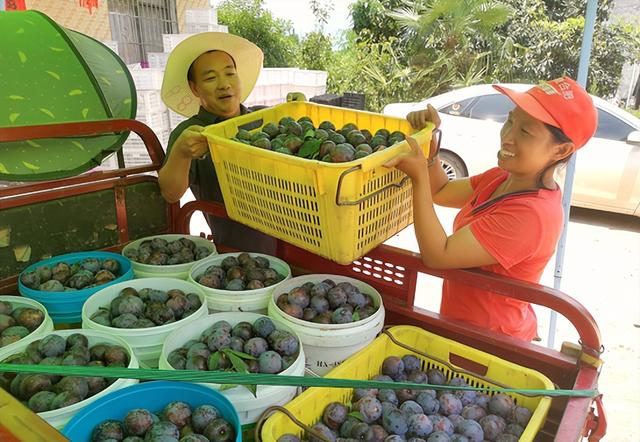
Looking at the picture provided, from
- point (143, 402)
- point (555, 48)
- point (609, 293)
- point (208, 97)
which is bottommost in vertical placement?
point (609, 293)

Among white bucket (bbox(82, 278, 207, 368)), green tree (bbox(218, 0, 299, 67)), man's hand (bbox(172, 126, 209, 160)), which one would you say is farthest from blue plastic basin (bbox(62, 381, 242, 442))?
green tree (bbox(218, 0, 299, 67))

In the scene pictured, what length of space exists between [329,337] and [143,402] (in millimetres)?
500

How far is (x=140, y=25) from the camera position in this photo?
7961 millimetres

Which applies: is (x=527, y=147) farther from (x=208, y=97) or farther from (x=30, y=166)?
(x=30, y=166)

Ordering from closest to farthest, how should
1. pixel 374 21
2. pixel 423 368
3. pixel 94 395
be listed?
1. pixel 94 395
2. pixel 423 368
3. pixel 374 21

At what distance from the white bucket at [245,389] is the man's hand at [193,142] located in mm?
611

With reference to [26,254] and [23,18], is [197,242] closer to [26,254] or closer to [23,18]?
[26,254]

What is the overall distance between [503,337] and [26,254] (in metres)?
1.66

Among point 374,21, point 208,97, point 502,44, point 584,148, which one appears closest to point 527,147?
point 208,97

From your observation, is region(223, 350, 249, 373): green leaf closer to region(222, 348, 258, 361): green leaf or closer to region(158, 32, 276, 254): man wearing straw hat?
region(222, 348, 258, 361): green leaf

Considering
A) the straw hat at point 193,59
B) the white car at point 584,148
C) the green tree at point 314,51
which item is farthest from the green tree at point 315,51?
the straw hat at point 193,59

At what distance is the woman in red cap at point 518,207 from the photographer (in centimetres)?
142

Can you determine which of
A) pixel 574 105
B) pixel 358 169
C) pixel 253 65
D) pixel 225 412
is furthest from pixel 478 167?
pixel 225 412

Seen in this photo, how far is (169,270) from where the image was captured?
5.67 feet
